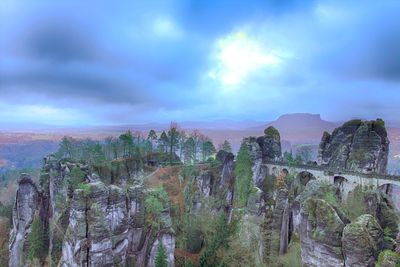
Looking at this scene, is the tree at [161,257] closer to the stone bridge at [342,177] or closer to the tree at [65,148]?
the stone bridge at [342,177]

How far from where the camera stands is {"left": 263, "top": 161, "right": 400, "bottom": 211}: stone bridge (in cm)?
5588

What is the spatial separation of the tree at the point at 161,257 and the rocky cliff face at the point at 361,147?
38.8m

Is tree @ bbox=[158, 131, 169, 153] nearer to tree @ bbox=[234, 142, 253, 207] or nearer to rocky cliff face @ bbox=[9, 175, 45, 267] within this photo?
tree @ bbox=[234, 142, 253, 207]

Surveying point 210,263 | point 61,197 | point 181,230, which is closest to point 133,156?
point 61,197

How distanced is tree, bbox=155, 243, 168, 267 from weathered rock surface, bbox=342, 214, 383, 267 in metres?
20.6

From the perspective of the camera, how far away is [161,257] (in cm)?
3606

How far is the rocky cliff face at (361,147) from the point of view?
57.9 metres

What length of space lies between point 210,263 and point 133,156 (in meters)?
49.2

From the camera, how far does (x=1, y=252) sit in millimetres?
62531

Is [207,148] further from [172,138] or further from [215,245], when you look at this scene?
[215,245]

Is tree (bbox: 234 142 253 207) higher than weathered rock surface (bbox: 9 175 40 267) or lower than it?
higher

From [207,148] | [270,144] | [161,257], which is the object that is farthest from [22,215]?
[270,144]

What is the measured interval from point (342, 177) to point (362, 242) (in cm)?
4379

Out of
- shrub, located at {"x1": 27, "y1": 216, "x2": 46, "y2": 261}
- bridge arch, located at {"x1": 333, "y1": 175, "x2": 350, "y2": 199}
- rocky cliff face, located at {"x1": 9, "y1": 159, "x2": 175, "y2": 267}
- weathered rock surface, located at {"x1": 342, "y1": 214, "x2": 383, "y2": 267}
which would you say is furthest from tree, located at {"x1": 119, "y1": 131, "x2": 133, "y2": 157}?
weathered rock surface, located at {"x1": 342, "y1": 214, "x2": 383, "y2": 267}
